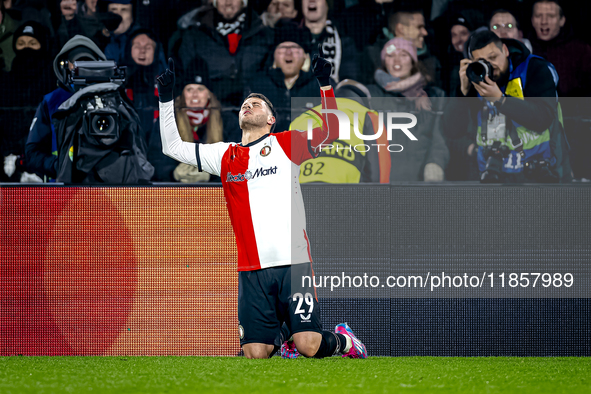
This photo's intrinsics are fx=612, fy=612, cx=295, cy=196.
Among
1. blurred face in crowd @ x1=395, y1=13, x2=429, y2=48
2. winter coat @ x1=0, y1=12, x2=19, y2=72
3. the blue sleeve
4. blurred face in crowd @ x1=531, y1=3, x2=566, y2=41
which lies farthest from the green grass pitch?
blurred face in crowd @ x1=531, y1=3, x2=566, y2=41

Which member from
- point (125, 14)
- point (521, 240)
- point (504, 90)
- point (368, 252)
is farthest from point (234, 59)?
point (521, 240)

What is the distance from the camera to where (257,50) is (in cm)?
631

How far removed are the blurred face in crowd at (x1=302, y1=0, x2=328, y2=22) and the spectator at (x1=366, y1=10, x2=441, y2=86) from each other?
23.9 inches

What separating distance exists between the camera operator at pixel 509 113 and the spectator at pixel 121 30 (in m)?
3.37

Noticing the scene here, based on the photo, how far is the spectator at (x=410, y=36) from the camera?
6.27 meters

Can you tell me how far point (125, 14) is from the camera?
6.37m

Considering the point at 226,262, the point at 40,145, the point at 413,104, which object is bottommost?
the point at 226,262

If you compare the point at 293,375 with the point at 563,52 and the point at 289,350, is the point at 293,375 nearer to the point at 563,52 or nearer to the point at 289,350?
the point at 289,350

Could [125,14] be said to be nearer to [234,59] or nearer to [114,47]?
[114,47]

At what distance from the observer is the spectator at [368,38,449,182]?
6012 mm

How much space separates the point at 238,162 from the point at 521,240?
1764 mm

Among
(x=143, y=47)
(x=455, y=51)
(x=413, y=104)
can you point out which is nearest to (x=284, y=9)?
(x=143, y=47)

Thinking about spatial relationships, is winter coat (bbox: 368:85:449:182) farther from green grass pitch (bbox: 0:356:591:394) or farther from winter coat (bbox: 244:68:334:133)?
green grass pitch (bbox: 0:356:591:394)

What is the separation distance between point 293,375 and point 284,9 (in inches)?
178
